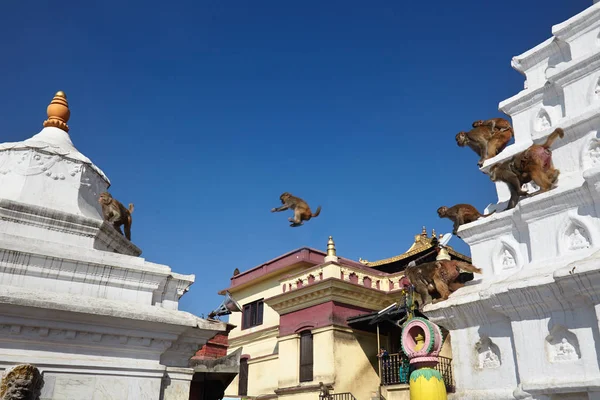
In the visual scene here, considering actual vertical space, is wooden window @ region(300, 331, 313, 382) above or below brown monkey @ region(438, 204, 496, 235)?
below

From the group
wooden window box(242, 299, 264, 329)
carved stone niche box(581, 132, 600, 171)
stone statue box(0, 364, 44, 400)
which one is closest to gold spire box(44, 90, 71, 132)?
stone statue box(0, 364, 44, 400)

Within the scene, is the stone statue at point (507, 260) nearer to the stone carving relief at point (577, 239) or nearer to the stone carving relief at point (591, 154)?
the stone carving relief at point (577, 239)

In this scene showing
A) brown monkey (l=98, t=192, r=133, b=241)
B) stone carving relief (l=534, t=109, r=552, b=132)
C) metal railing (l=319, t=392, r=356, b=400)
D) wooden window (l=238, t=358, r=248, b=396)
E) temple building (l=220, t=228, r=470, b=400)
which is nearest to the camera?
brown monkey (l=98, t=192, r=133, b=241)

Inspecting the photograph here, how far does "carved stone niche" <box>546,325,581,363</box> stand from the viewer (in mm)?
8938

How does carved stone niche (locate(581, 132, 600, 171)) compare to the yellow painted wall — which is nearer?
carved stone niche (locate(581, 132, 600, 171))

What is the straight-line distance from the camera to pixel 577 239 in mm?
9586

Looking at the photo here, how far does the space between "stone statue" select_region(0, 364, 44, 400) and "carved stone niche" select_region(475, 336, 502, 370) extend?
7925 millimetres

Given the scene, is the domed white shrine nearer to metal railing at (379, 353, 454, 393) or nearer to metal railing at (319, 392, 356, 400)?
metal railing at (379, 353, 454, 393)

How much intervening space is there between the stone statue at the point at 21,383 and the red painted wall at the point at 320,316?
15.1 m

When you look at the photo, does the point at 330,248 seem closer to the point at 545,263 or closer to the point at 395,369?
the point at 395,369

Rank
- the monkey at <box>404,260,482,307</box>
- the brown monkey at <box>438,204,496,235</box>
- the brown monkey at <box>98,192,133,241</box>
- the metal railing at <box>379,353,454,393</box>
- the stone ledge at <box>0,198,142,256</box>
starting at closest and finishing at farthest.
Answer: the stone ledge at <box>0,198,142,256</box>, the brown monkey at <box>98,192,133,241</box>, the monkey at <box>404,260,482,307</box>, the brown monkey at <box>438,204,496,235</box>, the metal railing at <box>379,353,454,393</box>

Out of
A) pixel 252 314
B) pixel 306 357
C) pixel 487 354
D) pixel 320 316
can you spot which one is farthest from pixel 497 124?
pixel 252 314

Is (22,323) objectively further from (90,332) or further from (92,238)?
(92,238)

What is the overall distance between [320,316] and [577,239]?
13.2 meters
